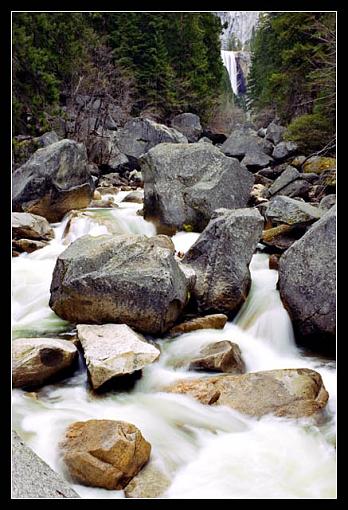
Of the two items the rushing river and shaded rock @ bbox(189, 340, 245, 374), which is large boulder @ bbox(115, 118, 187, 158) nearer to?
the rushing river

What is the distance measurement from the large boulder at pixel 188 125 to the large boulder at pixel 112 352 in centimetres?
2187

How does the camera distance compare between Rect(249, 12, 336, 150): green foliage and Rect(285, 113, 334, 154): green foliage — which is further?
Rect(285, 113, 334, 154): green foliage

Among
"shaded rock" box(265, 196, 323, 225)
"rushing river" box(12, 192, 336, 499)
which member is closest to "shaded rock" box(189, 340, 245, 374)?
"rushing river" box(12, 192, 336, 499)

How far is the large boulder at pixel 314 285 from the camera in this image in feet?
19.5

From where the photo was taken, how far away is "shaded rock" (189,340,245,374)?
5461 mm

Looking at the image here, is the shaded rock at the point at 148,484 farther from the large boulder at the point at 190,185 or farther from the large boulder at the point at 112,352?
the large boulder at the point at 190,185

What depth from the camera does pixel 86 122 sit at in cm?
2155

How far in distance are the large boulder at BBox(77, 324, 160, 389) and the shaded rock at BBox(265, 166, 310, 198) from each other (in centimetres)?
823

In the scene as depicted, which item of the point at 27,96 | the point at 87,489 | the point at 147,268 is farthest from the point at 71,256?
the point at 27,96

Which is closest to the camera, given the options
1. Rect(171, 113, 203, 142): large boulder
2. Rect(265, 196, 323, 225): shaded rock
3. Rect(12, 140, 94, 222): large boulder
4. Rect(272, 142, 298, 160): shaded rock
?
Rect(265, 196, 323, 225): shaded rock

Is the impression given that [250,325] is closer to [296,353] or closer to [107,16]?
[296,353]

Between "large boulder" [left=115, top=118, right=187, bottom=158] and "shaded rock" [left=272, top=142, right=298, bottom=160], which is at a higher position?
"large boulder" [left=115, top=118, right=187, bottom=158]

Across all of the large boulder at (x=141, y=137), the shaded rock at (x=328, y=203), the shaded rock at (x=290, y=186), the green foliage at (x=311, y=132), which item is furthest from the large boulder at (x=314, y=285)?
the large boulder at (x=141, y=137)

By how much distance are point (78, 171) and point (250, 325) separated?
7997 millimetres
